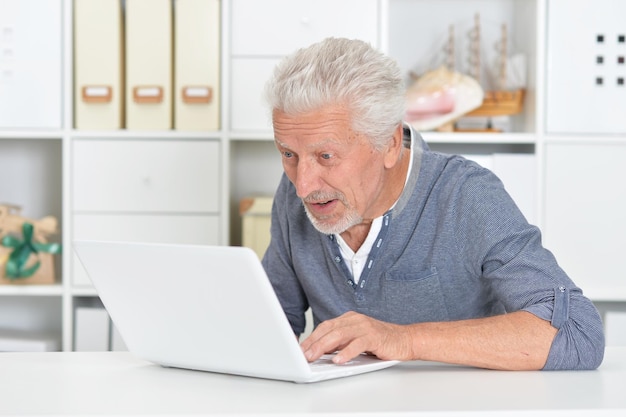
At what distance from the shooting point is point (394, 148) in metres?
1.48

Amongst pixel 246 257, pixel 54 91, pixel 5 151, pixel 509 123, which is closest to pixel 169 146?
pixel 54 91

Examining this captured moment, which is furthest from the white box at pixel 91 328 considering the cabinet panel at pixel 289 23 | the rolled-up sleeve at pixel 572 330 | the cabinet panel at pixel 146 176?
the rolled-up sleeve at pixel 572 330

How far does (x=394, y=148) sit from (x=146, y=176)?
1.06 m

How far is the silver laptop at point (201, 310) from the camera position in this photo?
98 centimetres

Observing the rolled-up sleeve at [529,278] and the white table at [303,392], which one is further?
the rolled-up sleeve at [529,278]

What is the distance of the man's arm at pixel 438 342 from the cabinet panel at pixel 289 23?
1300mm

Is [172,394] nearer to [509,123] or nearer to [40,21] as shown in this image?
[40,21]

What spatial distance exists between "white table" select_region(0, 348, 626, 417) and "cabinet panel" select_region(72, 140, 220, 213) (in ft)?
3.92

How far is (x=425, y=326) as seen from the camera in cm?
121

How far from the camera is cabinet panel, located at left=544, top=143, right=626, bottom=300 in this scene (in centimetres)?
238

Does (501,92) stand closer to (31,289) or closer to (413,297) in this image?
(413,297)

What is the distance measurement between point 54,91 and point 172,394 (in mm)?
1554

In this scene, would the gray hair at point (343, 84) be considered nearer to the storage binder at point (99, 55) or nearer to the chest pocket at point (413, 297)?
the chest pocket at point (413, 297)

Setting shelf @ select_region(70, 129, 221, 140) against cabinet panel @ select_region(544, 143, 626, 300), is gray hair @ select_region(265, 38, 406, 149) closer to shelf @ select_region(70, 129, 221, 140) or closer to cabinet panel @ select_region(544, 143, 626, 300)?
shelf @ select_region(70, 129, 221, 140)
